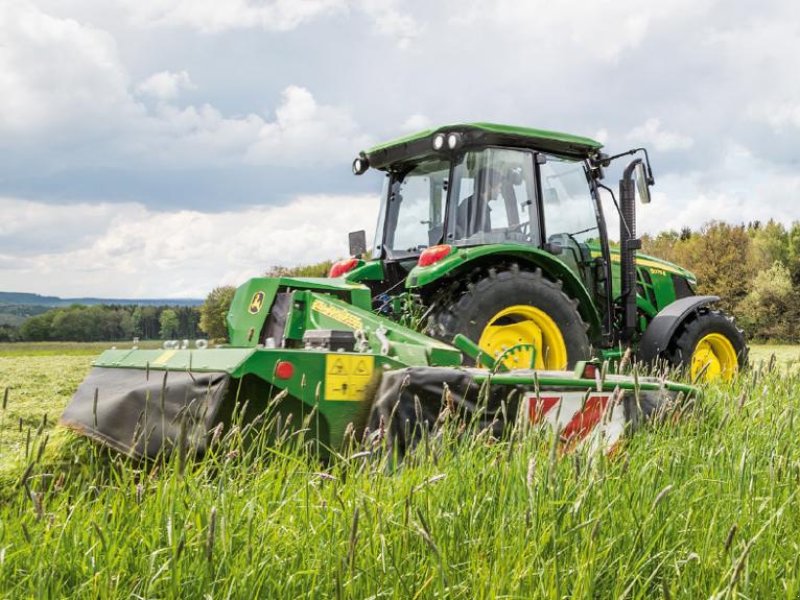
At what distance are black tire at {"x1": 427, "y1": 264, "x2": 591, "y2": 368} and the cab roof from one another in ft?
3.74

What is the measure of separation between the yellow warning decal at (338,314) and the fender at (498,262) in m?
0.82

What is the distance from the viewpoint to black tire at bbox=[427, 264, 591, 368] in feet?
17.8

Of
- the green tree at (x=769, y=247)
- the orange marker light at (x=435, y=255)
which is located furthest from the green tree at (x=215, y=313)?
the green tree at (x=769, y=247)

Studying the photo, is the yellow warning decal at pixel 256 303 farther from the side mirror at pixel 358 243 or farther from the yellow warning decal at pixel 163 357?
the side mirror at pixel 358 243

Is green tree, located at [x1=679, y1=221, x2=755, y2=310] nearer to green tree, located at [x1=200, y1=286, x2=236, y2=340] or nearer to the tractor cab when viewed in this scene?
green tree, located at [x1=200, y1=286, x2=236, y2=340]

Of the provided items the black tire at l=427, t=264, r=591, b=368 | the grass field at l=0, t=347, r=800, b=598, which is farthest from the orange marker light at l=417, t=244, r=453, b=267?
the grass field at l=0, t=347, r=800, b=598

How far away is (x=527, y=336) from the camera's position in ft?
19.1

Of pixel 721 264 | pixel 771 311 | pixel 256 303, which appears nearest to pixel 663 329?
pixel 256 303

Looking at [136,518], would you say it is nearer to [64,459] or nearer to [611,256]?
[64,459]

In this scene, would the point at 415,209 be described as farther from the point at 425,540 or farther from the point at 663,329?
the point at 425,540

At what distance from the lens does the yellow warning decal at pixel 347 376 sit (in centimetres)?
366

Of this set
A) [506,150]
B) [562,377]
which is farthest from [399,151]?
[562,377]

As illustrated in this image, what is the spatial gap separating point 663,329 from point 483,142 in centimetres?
243

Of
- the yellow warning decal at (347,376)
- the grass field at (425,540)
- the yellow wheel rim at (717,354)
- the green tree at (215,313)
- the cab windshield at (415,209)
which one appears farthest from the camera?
the green tree at (215,313)
